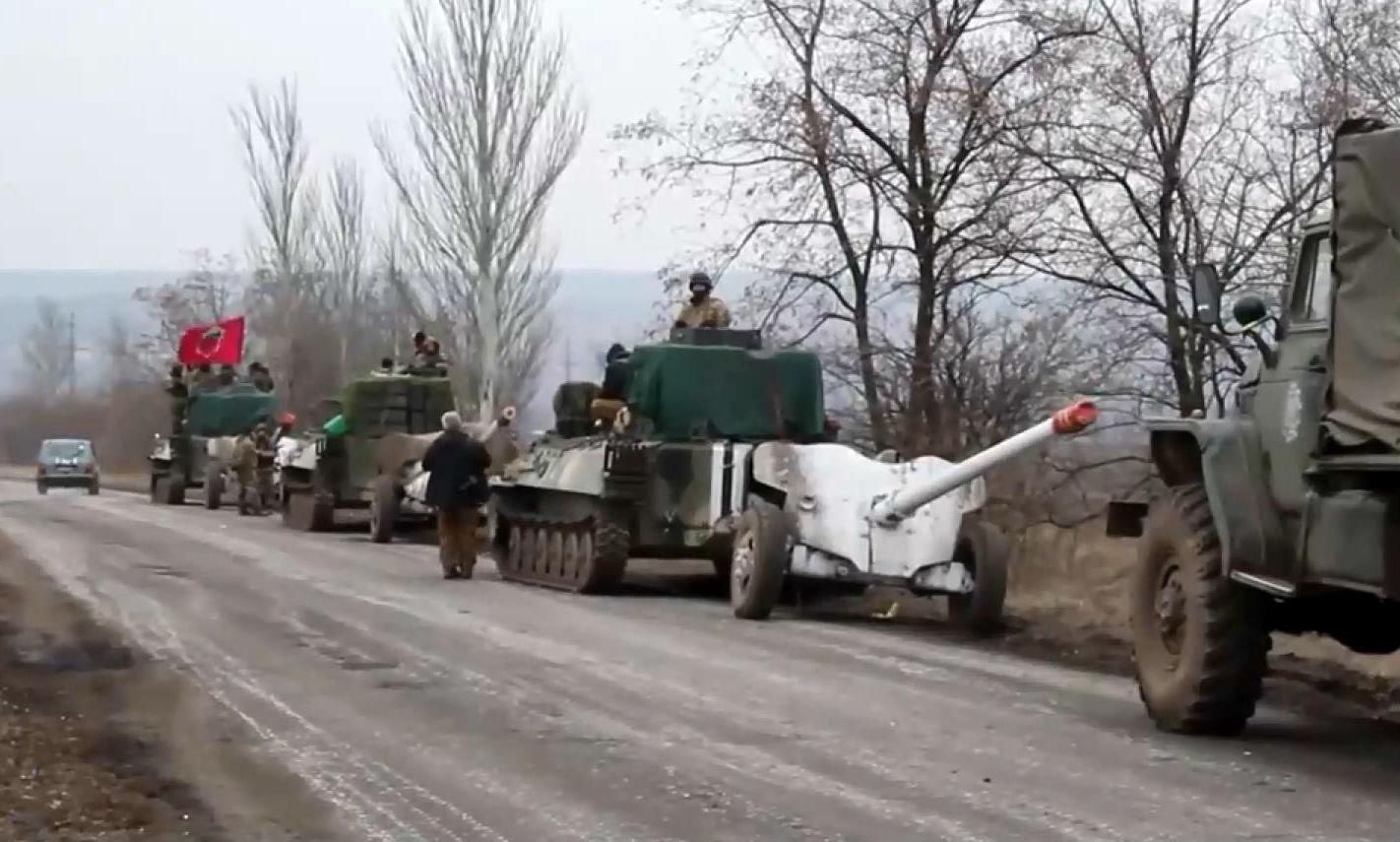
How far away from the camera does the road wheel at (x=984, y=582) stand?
16.2 meters

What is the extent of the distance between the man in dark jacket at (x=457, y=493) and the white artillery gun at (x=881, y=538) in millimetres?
4993

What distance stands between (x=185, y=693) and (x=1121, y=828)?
225 inches

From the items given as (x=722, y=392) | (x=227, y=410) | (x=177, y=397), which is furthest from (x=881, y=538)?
(x=177, y=397)

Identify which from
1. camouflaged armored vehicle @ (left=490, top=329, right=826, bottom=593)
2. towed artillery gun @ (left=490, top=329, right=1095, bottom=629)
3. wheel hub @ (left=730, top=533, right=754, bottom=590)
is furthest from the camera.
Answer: camouflaged armored vehicle @ (left=490, top=329, right=826, bottom=593)

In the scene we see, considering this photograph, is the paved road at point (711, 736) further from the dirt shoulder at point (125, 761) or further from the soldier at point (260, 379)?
the soldier at point (260, 379)

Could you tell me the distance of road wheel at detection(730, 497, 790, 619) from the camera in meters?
16.7

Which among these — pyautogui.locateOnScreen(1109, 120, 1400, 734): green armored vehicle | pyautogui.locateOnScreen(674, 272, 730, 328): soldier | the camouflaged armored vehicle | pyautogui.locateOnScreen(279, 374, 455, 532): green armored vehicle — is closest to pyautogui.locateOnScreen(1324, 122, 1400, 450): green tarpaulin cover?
pyautogui.locateOnScreen(1109, 120, 1400, 734): green armored vehicle

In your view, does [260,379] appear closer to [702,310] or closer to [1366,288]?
[702,310]

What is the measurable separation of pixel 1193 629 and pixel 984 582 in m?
5.67

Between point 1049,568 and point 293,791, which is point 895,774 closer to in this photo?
point 293,791

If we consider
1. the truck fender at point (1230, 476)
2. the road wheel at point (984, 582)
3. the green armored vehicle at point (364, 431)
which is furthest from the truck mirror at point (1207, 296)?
the green armored vehicle at point (364, 431)

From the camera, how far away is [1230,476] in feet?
34.5

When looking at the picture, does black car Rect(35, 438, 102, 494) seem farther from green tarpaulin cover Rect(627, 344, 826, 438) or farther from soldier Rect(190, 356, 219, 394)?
green tarpaulin cover Rect(627, 344, 826, 438)

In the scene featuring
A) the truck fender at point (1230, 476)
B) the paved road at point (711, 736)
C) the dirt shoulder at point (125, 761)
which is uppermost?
the truck fender at point (1230, 476)
